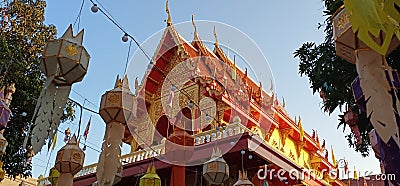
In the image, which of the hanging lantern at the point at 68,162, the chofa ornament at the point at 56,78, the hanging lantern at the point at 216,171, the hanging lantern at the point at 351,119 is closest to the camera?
the chofa ornament at the point at 56,78

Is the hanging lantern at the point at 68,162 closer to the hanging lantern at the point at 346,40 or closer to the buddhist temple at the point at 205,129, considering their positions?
the buddhist temple at the point at 205,129

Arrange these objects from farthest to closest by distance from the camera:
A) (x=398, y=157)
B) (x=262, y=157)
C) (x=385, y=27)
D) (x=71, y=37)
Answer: (x=262, y=157) → (x=71, y=37) → (x=398, y=157) → (x=385, y=27)

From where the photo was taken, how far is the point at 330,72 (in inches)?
290

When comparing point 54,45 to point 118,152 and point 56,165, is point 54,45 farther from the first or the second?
point 56,165

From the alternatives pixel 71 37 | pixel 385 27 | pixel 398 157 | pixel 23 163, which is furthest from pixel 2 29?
pixel 385 27

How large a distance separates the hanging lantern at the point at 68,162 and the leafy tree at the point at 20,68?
2759 millimetres

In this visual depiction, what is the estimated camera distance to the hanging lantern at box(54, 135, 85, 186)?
25.4ft

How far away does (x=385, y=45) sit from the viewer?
4.63ft

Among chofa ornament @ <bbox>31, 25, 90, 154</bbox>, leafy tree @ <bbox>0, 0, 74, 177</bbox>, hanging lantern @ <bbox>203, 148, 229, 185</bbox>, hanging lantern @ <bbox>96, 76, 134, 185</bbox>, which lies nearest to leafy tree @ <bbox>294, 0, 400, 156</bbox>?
hanging lantern @ <bbox>203, 148, 229, 185</bbox>

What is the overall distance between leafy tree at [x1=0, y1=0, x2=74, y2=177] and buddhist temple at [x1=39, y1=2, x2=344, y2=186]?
228 centimetres

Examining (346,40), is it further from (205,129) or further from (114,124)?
(205,129)

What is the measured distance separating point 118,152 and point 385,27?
432 centimetres

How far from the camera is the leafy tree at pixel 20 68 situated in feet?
34.9

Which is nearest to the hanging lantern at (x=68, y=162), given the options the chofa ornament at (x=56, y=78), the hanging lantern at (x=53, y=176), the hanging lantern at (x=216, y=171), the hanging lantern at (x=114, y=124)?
the hanging lantern at (x=53, y=176)
